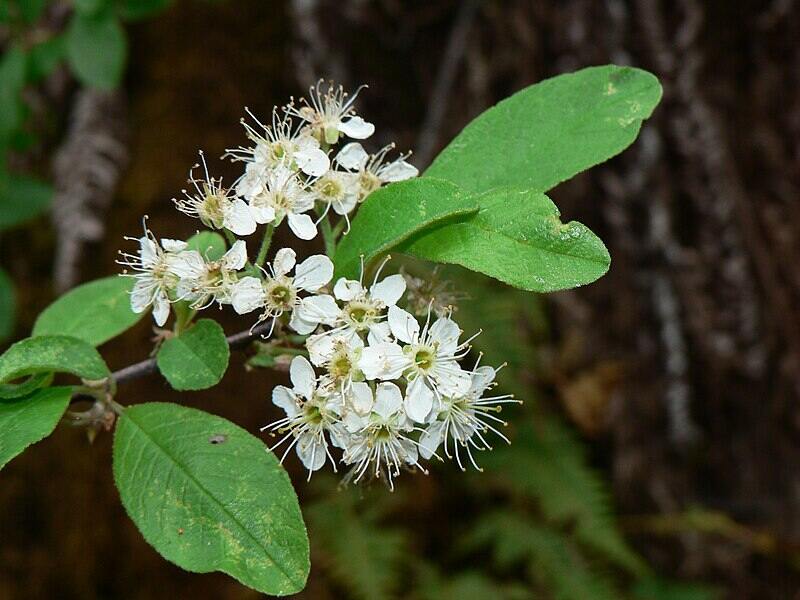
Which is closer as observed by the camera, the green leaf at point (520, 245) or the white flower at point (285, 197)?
the green leaf at point (520, 245)

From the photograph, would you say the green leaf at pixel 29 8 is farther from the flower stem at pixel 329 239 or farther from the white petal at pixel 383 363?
the white petal at pixel 383 363

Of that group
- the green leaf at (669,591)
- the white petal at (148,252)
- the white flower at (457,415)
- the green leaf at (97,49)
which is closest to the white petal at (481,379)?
the white flower at (457,415)

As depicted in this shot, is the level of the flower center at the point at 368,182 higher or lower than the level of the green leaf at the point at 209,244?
higher

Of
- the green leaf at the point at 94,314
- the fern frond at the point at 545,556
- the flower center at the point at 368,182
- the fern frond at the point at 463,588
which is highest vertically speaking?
the flower center at the point at 368,182

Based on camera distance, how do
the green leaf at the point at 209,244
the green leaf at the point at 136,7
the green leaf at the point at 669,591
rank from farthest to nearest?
the green leaf at the point at 669,591 < the green leaf at the point at 136,7 < the green leaf at the point at 209,244

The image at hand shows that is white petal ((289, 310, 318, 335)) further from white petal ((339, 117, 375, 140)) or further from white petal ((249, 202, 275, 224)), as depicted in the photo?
white petal ((339, 117, 375, 140))

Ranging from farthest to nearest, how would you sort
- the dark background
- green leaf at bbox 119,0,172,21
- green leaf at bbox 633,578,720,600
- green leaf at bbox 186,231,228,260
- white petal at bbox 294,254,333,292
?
green leaf at bbox 633,578,720,600
the dark background
green leaf at bbox 119,0,172,21
green leaf at bbox 186,231,228,260
white petal at bbox 294,254,333,292

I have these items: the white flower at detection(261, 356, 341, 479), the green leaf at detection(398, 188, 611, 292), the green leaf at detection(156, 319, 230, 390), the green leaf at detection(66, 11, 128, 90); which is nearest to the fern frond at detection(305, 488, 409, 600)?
the green leaf at detection(66, 11, 128, 90)

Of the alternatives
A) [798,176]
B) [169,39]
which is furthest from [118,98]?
[798,176]

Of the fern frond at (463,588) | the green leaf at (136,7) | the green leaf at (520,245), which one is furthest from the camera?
the fern frond at (463,588)
